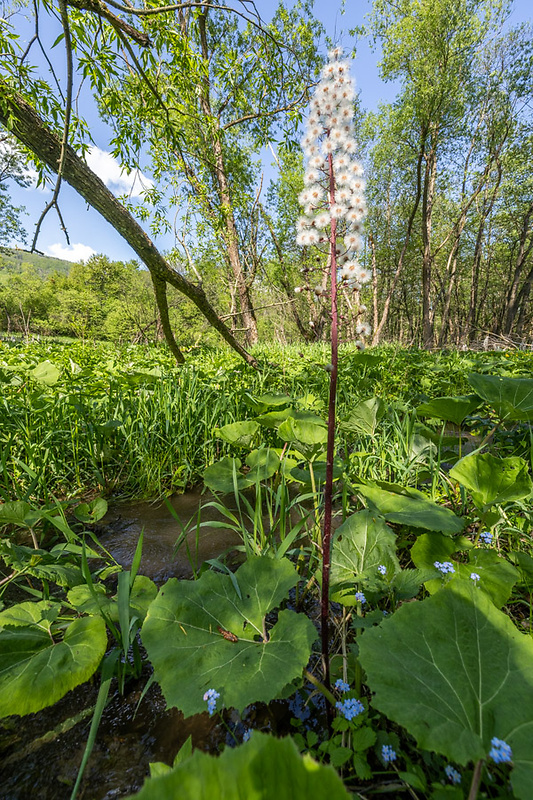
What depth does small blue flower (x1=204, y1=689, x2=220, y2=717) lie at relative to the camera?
0.64 m

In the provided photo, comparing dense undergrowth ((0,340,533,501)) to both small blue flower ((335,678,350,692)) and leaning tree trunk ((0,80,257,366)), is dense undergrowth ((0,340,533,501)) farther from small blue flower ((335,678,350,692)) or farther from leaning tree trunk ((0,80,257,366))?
small blue flower ((335,678,350,692))

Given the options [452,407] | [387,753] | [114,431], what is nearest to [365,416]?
[452,407]

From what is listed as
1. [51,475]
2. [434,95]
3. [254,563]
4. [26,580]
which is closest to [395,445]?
[254,563]

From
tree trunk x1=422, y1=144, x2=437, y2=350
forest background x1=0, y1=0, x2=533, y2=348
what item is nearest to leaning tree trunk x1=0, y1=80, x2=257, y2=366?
forest background x1=0, y1=0, x2=533, y2=348

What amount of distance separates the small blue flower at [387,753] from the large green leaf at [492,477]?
0.83 meters

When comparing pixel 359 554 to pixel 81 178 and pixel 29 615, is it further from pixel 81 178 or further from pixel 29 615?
pixel 81 178

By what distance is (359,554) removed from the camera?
43.3 inches

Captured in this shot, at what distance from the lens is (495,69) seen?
539 inches

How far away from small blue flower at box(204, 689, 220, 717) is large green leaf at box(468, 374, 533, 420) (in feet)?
5.42

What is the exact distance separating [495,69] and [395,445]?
814 inches

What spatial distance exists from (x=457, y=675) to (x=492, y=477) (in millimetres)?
775

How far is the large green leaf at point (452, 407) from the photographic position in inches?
66.4

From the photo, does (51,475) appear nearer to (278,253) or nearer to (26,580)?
(26,580)

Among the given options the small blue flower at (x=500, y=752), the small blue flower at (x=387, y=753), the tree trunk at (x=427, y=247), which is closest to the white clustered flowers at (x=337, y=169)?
the small blue flower at (x=500, y=752)
